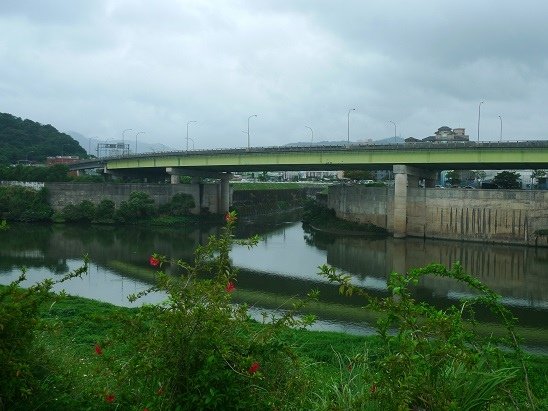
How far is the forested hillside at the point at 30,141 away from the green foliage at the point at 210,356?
8824 centimetres

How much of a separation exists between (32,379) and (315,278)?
873 inches

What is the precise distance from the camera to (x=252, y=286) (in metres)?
25.4

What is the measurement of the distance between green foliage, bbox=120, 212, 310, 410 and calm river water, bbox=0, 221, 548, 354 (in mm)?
11913

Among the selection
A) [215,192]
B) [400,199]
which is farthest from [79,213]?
[400,199]

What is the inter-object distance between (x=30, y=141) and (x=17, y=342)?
10423 centimetres

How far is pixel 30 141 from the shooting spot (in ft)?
331

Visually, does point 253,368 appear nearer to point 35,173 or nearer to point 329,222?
point 329,222

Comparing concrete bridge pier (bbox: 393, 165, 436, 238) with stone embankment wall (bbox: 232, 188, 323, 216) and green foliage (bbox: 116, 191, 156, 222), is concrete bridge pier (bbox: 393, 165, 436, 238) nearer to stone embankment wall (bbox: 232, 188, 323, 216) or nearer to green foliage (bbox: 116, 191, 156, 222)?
green foliage (bbox: 116, 191, 156, 222)

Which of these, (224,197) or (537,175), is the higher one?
(537,175)

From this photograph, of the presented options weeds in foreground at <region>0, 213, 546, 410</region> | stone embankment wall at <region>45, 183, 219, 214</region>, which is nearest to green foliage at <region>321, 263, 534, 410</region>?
weeds in foreground at <region>0, 213, 546, 410</region>

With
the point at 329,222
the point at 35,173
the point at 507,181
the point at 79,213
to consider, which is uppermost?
the point at 35,173

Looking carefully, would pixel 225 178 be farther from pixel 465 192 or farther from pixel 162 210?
pixel 465 192

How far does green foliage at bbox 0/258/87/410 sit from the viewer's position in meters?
5.36

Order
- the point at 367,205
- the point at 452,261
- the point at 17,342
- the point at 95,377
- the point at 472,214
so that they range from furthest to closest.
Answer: the point at 367,205 → the point at 472,214 → the point at 452,261 → the point at 95,377 → the point at 17,342
